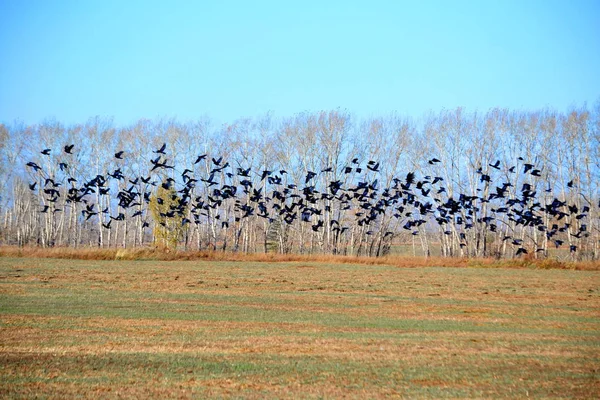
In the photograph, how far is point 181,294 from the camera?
66.4ft

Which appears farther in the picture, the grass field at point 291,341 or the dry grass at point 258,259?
the dry grass at point 258,259

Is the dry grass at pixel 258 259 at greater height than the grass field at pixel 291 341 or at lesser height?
greater

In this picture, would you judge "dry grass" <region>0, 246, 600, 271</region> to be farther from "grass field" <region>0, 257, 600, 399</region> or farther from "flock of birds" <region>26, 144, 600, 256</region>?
"grass field" <region>0, 257, 600, 399</region>

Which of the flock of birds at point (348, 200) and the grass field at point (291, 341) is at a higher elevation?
the flock of birds at point (348, 200)

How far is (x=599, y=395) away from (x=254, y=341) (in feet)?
19.5

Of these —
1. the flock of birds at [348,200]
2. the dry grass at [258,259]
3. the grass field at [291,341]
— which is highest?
the flock of birds at [348,200]

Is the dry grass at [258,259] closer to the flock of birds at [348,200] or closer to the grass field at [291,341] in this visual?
the flock of birds at [348,200]

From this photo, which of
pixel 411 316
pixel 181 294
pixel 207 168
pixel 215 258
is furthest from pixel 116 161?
pixel 411 316

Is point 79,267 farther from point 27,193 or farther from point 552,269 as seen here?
point 27,193

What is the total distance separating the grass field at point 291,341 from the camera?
9.00 m

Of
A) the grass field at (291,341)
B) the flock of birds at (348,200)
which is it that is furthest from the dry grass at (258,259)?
the grass field at (291,341)

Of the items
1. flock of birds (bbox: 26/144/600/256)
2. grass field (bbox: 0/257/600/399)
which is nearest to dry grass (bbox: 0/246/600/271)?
flock of birds (bbox: 26/144/600/256)

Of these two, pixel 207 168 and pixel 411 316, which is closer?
pixel 411 316

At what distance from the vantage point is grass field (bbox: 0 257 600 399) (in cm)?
900
